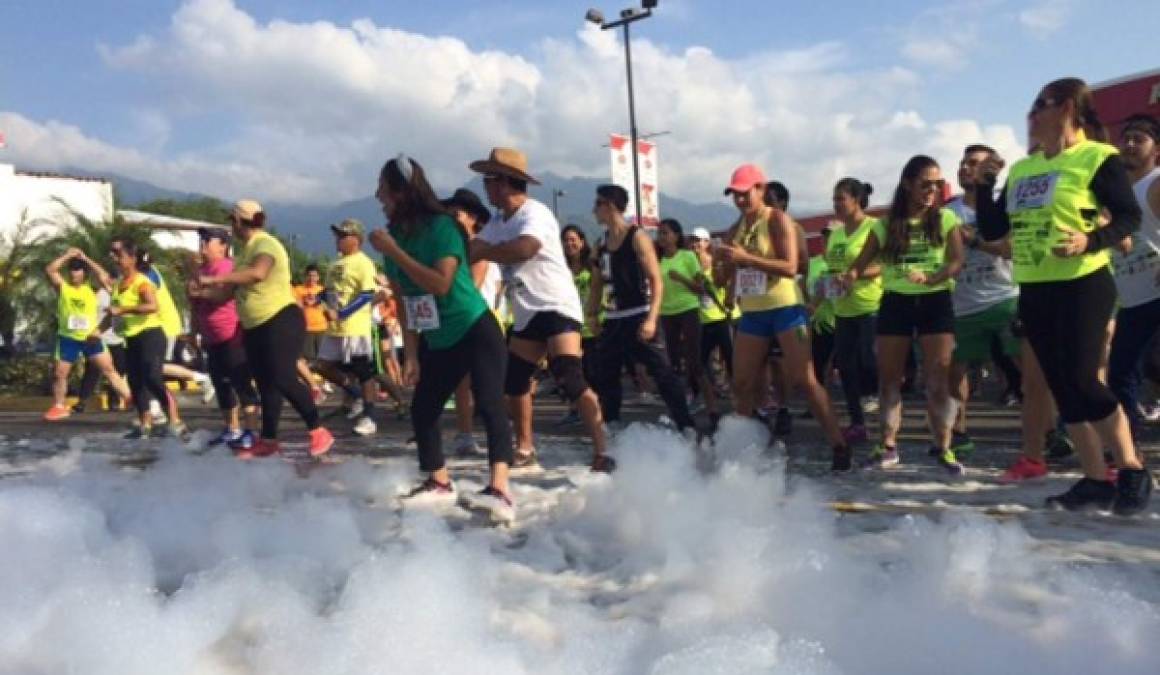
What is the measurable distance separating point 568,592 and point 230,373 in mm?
4552

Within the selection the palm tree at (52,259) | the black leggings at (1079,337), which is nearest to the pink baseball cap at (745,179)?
the black leggings at (1079,337)

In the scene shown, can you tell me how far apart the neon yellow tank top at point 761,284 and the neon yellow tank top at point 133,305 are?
4.69 meters

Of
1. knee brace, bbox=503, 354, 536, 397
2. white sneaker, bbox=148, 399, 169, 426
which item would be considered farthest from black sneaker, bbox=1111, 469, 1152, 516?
white sneaker, bbox=148, 399, 169, 426

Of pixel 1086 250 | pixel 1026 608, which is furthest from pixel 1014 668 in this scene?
pixel 1086 250

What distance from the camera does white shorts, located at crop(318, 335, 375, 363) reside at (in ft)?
26.1

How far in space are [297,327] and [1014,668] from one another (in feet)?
15.9

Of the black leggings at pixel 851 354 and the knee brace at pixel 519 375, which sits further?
the black leggings at pixel 851 354

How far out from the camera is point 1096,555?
3072mm

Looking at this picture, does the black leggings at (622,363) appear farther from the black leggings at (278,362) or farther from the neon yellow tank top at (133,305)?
the neon yellow tank top at (133,305)

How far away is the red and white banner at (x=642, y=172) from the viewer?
2166 centimetres

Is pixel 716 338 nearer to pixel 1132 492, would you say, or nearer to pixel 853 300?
pixel 853 300

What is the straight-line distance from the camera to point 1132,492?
11.8 ft

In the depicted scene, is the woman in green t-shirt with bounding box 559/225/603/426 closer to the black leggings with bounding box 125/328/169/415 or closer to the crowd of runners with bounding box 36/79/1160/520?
the crowd of runners with bounding box 36/79/1160/520

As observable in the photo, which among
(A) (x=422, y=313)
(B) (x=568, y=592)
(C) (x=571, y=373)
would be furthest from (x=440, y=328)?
(B) (x=568, y=592)
